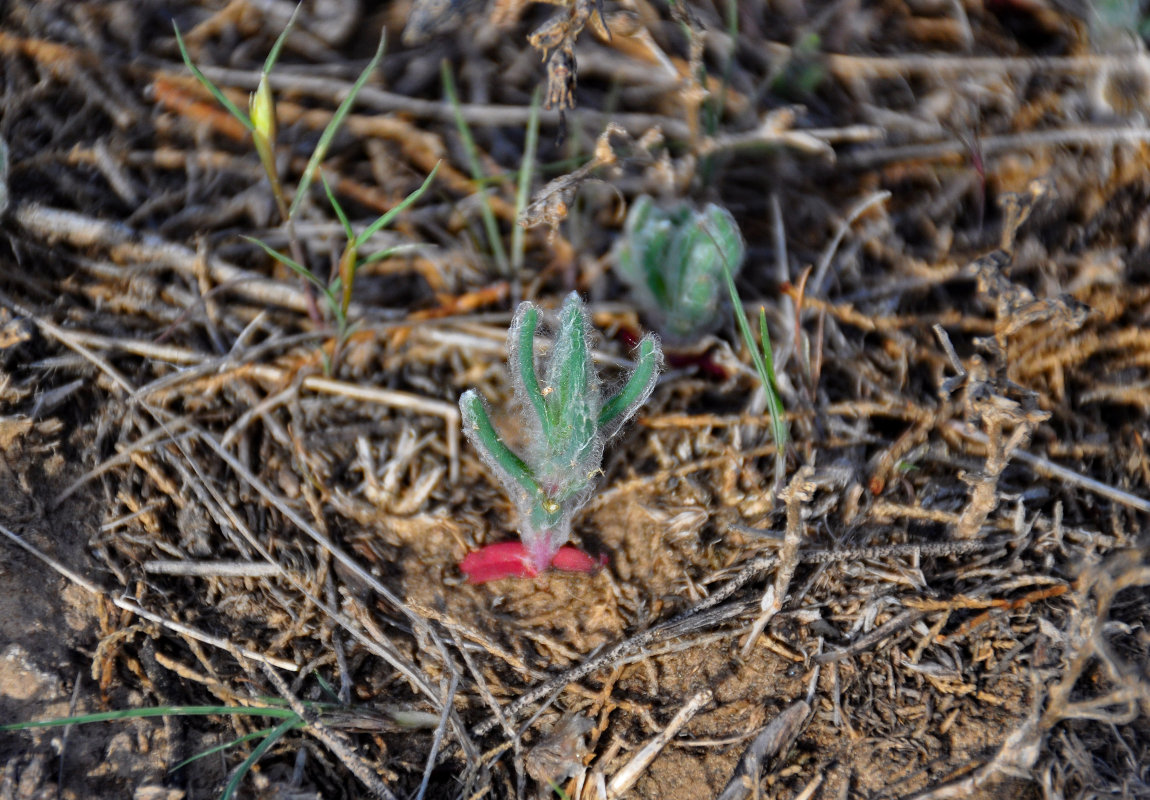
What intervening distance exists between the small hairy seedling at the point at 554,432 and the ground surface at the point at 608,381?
8 cm

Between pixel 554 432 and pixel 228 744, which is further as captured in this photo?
pixel 554 432

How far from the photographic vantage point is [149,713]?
140 cm

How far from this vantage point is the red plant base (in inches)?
67.2

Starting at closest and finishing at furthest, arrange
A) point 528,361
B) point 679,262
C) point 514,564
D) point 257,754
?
point 257,754 < point 528,361 < point 514,564 < point 679,262

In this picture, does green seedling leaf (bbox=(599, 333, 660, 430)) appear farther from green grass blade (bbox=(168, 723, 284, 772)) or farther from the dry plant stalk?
green grass blade (bbox=(168, 723, 284, 772))

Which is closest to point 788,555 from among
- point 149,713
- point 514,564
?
point 514,564

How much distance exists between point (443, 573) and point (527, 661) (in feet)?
0.87

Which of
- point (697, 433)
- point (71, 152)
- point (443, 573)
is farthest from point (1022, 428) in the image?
point (71, 152)

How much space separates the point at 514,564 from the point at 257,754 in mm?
587

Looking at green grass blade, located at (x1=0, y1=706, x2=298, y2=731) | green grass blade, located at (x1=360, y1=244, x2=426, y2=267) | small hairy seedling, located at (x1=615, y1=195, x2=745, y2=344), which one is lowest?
green grass blade, located at (x1=0, y1=706, x2=298, y2=731)

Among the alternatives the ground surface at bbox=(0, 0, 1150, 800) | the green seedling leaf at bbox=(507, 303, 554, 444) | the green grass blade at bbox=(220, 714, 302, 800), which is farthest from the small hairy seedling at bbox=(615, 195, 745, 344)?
the green grass blade at bbox=(220, 714, 302, 800)

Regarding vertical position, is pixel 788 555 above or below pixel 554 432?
below

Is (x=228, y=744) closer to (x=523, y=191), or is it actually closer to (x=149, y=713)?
(x=149, y=713)

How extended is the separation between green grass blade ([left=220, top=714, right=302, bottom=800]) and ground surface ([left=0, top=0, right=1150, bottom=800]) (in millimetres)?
28
